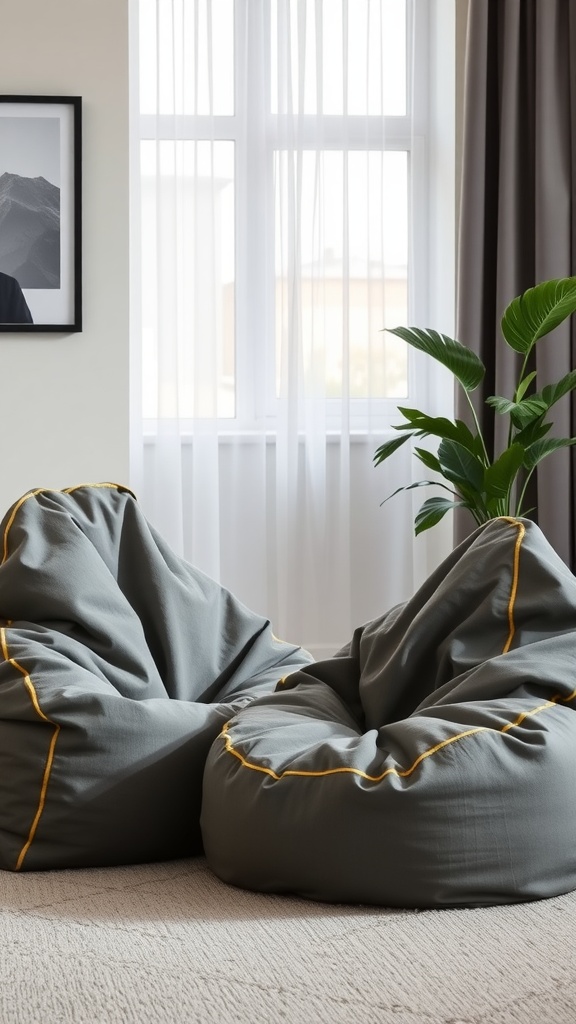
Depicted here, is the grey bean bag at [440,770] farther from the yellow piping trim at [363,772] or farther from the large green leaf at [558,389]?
the large green leaf at [558,389]

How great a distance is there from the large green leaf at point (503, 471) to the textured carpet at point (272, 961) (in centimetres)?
190

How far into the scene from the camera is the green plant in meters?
2.96

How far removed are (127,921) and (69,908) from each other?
0.28 feet

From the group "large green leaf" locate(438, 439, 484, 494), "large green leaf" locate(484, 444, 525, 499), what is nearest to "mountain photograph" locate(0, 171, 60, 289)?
"large green leaf" locate(438, 439, 484, 494)

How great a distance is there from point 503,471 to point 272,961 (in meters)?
2.17

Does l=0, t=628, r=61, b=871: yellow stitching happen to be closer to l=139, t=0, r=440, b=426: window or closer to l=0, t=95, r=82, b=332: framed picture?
l=0, t=95, r=82, b=332: framed picture

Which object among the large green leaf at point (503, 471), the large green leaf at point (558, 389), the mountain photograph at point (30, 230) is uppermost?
the mountain photograph at point (30, 230)

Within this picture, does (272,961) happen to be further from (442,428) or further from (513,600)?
(442,428)

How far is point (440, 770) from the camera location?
3.82 feet

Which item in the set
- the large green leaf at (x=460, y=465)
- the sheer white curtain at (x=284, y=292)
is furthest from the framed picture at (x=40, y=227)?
the large green leaf at (x=460, y=465)

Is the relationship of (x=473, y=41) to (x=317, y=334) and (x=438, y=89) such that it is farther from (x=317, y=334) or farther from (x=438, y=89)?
(x=317, y=334)

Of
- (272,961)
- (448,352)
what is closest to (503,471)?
(448,352)

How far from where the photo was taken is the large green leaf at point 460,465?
122 inches

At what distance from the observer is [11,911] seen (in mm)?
1154
